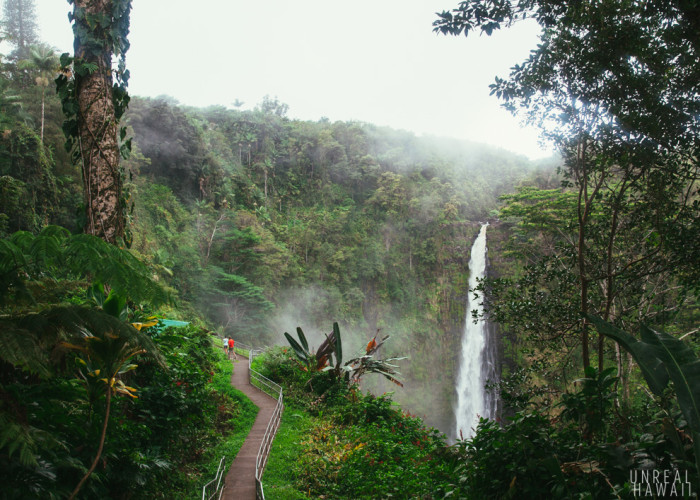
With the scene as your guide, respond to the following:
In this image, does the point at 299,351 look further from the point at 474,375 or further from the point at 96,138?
the point at 474,375

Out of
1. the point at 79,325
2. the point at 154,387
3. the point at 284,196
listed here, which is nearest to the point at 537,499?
the point at 79,325

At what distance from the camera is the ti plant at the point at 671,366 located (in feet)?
6.56

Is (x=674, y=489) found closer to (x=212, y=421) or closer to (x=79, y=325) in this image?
(x=79, y=325)

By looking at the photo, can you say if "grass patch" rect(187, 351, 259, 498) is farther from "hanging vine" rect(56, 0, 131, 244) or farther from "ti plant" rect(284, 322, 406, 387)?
"hanging vine" rect(56, 0, 131, 244)

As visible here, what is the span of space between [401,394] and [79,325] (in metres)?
26.6

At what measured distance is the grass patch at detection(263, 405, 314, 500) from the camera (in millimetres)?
5922

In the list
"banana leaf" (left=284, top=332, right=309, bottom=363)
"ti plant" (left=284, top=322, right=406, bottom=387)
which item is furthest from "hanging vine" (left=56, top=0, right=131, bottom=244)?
"banana leaf" (left=284, top=332, right=309, bottom=363)

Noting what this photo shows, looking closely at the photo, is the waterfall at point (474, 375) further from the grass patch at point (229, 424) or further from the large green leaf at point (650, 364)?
the large green leaf at point (650, 364)

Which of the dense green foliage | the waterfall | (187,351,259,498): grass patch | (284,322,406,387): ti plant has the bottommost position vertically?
the waterfall

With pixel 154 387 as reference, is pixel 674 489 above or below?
above

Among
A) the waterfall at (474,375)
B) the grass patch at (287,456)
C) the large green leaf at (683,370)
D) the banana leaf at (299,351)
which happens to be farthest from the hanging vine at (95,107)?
the waterfall at (474,375)

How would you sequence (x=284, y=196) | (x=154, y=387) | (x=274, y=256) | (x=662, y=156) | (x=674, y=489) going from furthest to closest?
(x=284, y=196)
(x=274, y=256)
(x=154, y=387)
(x=662, y=156)
(x=674, y=489)

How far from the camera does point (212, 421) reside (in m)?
8.79

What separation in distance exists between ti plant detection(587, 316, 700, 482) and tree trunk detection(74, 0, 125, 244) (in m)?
4.54
